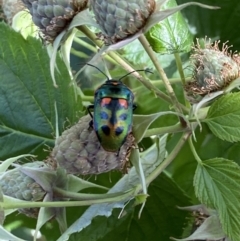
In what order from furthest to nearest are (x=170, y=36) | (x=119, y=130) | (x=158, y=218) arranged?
1. (x=158, y=218)
2. (x=170, y=36)
3. (x=119, y=130)

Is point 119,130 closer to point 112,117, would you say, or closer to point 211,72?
point 112,117

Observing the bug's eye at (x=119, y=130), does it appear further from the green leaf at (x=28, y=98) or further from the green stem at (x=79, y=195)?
the green leaf at (x=28, y=98)

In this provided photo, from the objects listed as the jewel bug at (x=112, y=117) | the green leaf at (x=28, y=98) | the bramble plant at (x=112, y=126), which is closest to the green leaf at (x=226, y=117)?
the bramble plant at (x=112, y=126)

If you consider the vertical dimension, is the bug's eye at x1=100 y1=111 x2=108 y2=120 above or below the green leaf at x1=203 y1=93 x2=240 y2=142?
above

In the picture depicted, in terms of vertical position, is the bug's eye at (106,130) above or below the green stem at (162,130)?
above

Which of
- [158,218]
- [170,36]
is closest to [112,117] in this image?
[170,36]

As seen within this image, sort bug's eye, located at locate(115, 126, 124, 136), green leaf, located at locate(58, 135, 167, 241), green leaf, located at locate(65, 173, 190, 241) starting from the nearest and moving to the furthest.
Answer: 1. bug's eye, located at locate(115, 126, 124, 136)
2. green leaf, located at locate(58, 135, 167, 241)
3. green leaf, located at locate(65, 173, 190, 241)

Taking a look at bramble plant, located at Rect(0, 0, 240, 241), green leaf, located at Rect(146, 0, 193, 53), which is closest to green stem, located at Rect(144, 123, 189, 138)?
bramble plant, located at Rect(0, 0, 240, 241)

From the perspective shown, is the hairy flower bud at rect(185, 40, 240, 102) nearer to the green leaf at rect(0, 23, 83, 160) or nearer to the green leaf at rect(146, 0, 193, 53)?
the green leaf at rect(146, 0, 193, 53)
